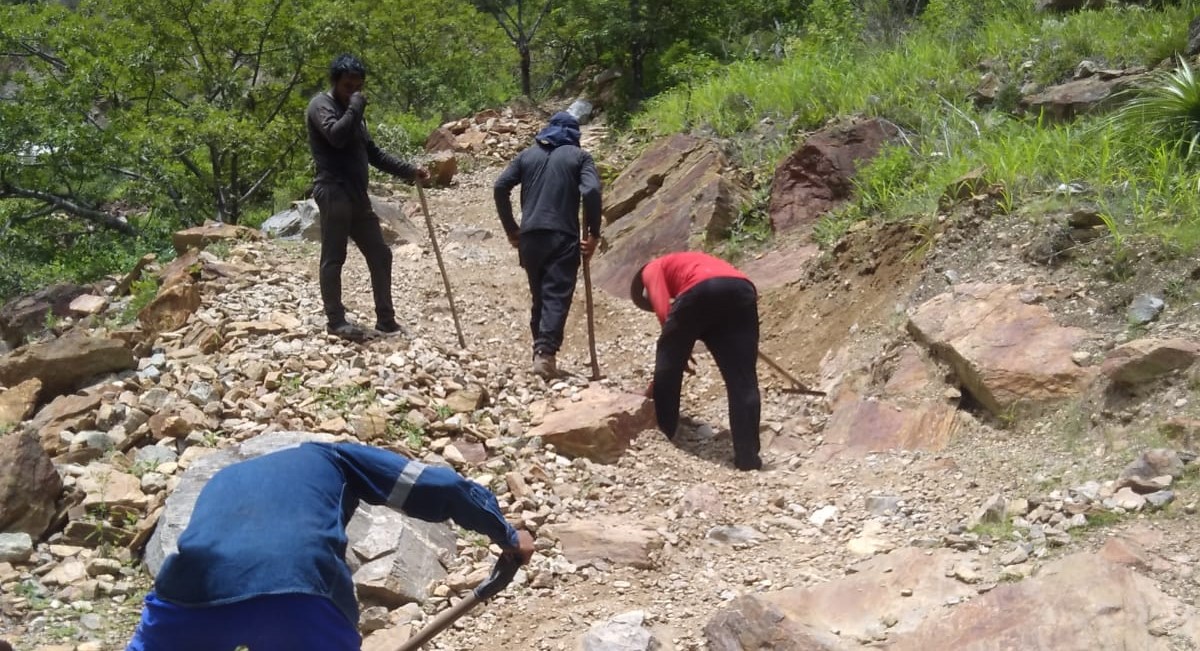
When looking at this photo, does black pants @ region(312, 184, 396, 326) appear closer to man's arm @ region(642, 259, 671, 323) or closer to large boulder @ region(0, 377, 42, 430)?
large boulder @ region(0, 377, 42, 430)

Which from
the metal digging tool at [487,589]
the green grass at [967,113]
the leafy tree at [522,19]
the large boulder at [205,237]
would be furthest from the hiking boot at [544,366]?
the leafy tree at [522,19]

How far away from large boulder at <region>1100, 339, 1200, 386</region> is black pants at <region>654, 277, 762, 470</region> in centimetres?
170

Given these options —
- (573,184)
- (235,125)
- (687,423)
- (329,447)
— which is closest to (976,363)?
(687,423)

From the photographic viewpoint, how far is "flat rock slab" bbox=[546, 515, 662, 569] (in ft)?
14.5

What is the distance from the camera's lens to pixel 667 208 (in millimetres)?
9469

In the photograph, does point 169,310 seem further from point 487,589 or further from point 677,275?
point 487,589

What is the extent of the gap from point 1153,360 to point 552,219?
3320 millimetres

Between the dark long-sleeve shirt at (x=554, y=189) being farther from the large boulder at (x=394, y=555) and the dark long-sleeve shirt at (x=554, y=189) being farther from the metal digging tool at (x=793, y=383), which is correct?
the large boulder at (x=394, y=555)

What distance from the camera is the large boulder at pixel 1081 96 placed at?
7090mm

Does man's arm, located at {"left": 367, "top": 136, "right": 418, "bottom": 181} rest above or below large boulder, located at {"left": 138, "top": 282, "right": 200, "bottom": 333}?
above

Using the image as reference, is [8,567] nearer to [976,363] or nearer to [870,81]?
[976,363]

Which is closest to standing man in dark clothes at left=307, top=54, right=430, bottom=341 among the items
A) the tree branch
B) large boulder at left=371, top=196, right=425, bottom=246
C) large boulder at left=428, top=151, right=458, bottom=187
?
large boulder at left=371, top=196, right=425, bottom=246

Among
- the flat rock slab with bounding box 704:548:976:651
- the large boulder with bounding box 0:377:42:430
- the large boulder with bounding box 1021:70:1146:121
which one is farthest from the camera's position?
the large boulder with bounding box 1021:70:1146:121

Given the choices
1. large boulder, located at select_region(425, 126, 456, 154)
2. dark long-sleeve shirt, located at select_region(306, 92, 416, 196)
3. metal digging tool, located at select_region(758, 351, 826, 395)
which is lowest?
metal digging tool, located at select_region(758, 351, 826, 395)
